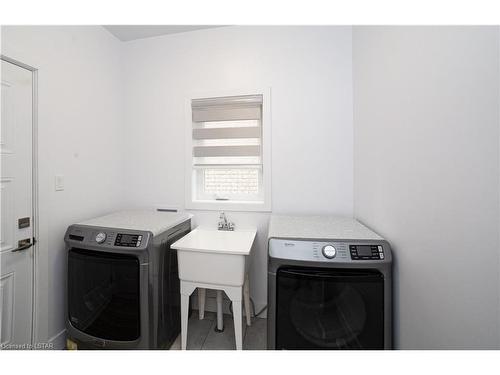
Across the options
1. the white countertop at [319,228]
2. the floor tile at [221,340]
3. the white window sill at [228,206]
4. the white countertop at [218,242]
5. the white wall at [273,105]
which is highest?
the white wall at [273,105]

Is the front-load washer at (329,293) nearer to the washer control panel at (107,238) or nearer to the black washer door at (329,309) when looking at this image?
the black washer door at (329,309)

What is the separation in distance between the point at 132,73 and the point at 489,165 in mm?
2687

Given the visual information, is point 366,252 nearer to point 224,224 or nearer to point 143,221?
point 224,224

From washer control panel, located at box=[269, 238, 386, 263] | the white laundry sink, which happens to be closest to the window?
the white laundry sink

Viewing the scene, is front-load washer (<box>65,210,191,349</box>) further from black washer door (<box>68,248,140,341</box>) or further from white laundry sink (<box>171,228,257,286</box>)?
white laundry sink (<box>171,228,257,286</box>)

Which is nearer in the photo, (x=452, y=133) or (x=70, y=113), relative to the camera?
(x=452, y=133)

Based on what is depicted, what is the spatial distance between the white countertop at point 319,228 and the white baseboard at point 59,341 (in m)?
1.76

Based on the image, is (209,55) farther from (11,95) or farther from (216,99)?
(11,95)

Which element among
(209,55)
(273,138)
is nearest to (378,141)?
(273,138)

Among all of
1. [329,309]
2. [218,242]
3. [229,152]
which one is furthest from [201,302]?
[229,152]

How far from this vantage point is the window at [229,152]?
1.88m

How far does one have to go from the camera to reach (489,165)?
638 mm

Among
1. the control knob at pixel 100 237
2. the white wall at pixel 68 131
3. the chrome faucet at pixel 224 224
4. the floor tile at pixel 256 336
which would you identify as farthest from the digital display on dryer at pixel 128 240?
the floor tile at pixel 256 336

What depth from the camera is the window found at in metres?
1.88
